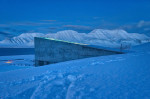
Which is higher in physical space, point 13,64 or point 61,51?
point 61,51

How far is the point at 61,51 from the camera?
14.1 meters

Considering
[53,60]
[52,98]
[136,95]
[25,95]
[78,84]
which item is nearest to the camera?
[136,95]

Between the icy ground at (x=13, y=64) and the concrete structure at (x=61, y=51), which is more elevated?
the concrete structure at (x=61, y=51)

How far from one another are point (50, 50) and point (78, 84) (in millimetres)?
10905

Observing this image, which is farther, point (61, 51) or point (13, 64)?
point (13, 64)

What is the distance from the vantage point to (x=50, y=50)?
14609 millimetres

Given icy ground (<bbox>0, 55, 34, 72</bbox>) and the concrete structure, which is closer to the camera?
the concrete structure

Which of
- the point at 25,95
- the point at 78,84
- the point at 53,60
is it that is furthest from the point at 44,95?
the point at 53,60

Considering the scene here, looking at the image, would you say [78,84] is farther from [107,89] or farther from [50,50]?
[50,50]

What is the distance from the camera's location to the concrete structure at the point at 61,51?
1290 centimetres

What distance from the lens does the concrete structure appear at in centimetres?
1290

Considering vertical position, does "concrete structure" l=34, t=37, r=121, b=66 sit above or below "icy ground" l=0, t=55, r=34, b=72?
above

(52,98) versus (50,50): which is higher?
(50,50)

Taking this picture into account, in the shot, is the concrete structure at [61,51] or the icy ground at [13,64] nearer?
the concrete structure at [61,51]
